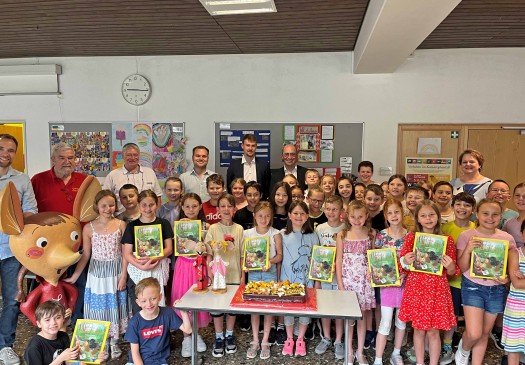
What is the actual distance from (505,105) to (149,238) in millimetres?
4785

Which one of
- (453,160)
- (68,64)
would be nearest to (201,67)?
(68,64)

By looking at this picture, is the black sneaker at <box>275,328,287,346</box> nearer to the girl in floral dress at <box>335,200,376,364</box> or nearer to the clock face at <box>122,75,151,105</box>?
the girl in floral dress at <box>335,200,376,364</box>

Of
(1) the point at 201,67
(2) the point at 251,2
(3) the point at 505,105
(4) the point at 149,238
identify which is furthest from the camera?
(1) the point at 201,67

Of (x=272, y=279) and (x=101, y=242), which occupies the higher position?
(x=101, y=242)

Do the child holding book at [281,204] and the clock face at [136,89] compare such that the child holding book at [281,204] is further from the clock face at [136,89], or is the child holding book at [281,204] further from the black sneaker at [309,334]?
the clock face at [136,89]

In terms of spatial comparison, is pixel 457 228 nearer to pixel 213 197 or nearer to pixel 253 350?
pixel 253 350

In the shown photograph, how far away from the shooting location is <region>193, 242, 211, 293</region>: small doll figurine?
2879 mm

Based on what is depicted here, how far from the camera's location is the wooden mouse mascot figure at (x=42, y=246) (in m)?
2.72

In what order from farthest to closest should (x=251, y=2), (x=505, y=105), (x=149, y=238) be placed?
(x=505, y=105) < (x=251, y=2) < (x=149, y=238)

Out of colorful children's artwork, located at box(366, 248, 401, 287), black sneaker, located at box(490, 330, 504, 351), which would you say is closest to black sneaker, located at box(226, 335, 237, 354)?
colorful children's artwork, located at box(366, 248, 401, 287)

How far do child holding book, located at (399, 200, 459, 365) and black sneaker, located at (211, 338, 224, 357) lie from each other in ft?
4.71

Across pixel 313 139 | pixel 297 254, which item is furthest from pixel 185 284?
pixel 313 139

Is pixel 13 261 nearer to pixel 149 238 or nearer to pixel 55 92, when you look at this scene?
pixel 149 238

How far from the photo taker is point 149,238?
3010 millimetres
